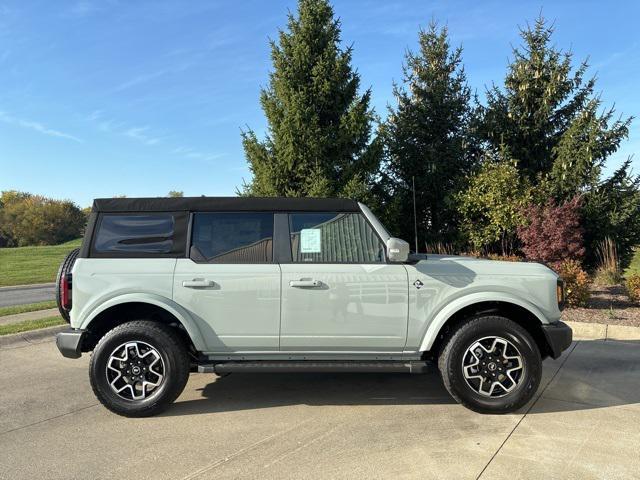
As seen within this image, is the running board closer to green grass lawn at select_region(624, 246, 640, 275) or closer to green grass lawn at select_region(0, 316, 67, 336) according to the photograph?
green grass lawn at select_region(0, 316, 67, 336)

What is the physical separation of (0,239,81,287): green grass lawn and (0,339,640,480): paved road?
730 inches

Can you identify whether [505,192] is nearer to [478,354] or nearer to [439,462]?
[478,354]

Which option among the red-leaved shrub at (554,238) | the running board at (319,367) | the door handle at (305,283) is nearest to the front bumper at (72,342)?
the running board at (319,367)

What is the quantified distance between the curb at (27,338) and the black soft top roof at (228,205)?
153 inches

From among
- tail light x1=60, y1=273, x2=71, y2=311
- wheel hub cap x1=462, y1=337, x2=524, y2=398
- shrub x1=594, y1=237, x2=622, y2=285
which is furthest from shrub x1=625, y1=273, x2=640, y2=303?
tail light x1=60, y1=273, x2=71, y2=311

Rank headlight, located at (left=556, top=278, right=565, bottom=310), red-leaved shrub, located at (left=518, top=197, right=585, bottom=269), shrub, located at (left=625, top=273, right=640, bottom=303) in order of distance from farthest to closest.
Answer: red-leaved shrub, located at (left=518, top=197, right=585, bottom=269)
shrub, located at (left=625, top=273, right=640, bottom=303)
headlight, located at (left=556, top=278, right=565, bottom=310)

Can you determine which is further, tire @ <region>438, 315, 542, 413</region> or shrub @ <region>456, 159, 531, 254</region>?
shrub @ <region>456, 159, 531, 254</region>

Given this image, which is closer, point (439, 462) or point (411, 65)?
point (439, 462)

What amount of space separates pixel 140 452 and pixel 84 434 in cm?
67

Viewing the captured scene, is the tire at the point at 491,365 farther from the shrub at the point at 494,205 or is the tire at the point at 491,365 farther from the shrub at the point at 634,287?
the shrub at the point at 494,205

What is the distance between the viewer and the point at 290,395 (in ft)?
14.7

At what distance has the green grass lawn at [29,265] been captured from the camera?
21.0m

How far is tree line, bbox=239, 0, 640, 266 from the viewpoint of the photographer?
11.6m

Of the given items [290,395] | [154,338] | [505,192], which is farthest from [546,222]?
[154,338]
